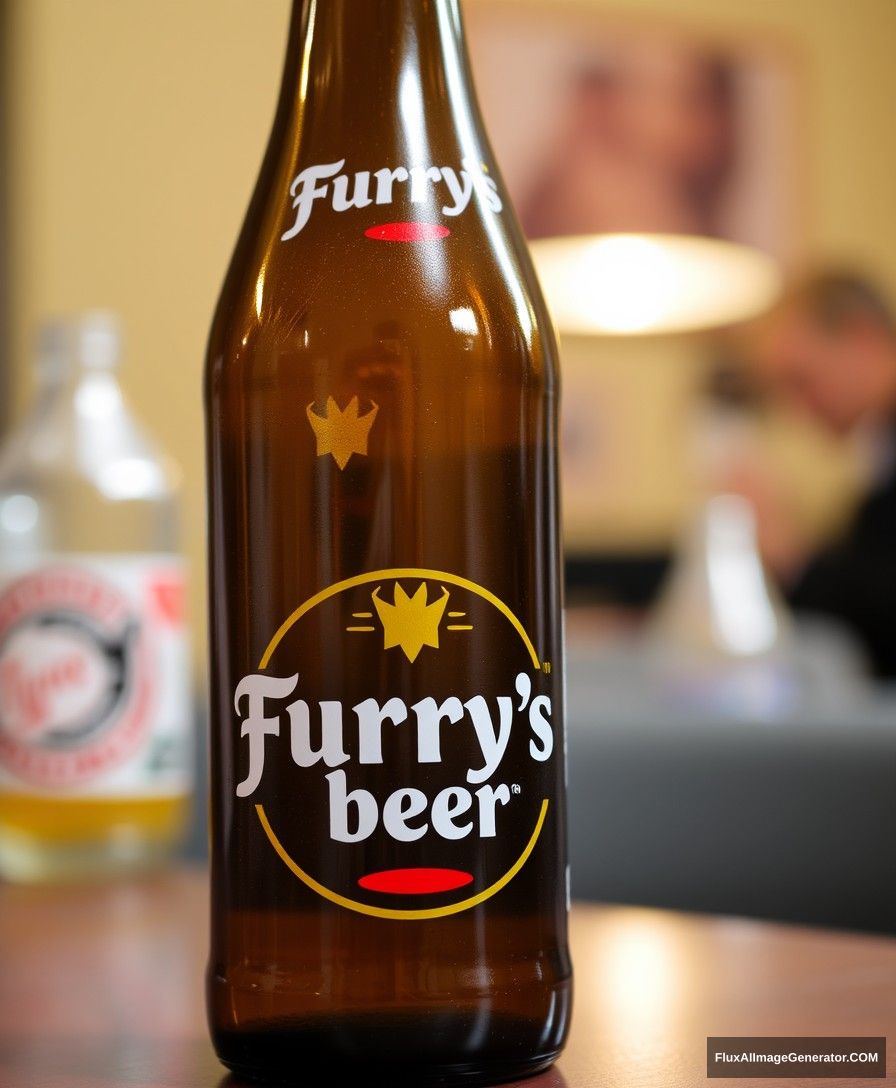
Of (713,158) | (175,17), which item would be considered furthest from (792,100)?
(175,17)

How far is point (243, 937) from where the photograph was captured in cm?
45

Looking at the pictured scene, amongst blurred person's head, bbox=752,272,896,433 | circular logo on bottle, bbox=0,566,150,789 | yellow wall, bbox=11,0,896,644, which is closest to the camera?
circular logo on bottle, bbox=0,566,150,789

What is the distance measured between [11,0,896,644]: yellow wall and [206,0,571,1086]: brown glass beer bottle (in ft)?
7.64

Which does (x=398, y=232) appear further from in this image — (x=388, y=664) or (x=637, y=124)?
(x=637, y=124)

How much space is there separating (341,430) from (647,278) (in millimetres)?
1655

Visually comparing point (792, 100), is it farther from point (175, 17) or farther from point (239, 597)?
point (239, 597)

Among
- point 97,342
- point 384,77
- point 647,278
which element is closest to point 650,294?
point 647,278

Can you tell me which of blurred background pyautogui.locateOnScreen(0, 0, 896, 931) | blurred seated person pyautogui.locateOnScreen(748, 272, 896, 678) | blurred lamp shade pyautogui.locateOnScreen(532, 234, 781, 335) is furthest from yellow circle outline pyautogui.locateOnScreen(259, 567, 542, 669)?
blurred seated person pyautogui.locateOnScreen(748, 272, 896, 678)

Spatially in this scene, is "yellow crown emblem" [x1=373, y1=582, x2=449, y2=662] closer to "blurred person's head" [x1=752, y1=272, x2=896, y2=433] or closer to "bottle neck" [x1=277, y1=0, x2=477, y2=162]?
"bottle neck" [x1=277, y1=0, x2=477, y2=162]

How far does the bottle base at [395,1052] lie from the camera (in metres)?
0.42

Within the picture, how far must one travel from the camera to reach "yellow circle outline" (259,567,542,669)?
1.41 ft

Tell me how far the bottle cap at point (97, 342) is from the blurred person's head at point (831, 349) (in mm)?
2822

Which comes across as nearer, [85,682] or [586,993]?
[586,993]

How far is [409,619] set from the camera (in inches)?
16.8
